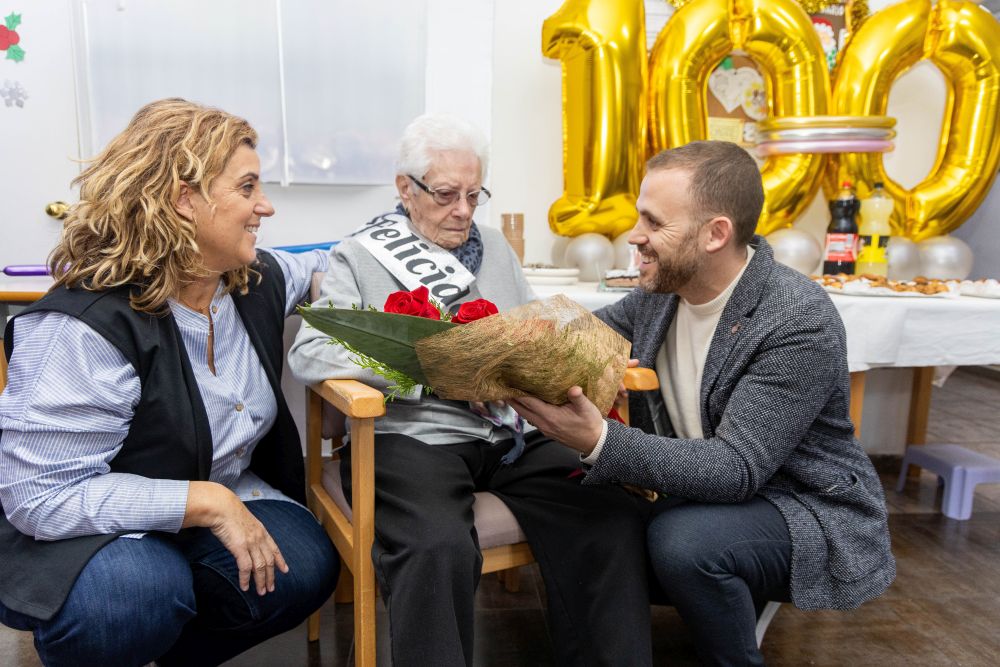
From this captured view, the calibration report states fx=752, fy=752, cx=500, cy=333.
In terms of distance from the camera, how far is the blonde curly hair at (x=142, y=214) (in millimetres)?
1260

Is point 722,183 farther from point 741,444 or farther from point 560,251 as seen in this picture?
point 560,251

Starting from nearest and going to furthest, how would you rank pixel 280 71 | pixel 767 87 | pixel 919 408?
pixel 280 71, pixel 767 87, pixel 919 408

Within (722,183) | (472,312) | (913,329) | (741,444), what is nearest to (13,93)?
(472,312)

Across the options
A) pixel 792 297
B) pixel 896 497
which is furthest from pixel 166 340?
pixel 896 497

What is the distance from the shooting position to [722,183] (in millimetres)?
1418

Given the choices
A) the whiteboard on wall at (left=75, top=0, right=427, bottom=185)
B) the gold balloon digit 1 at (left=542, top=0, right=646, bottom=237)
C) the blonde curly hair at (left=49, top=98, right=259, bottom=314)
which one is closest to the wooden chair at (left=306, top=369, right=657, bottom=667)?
the blonde curly hair at (left=49, top=98, right=259, bottom=314)

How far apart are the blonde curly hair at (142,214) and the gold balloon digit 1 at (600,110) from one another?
1.55 metres

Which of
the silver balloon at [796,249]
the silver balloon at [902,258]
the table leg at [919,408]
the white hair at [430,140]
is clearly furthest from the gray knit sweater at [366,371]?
the table leg at [919,408]

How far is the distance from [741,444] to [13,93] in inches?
99.1

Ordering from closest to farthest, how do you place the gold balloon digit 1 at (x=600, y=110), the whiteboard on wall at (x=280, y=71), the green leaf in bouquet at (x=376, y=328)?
the green leaf in bouquet at (x=376, y=328)
the whiteboard on wall at (x=280, y=71)
the gold balloon digit 1 at (x=600, y=110)

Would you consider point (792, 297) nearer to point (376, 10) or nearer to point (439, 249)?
point (439, 249)

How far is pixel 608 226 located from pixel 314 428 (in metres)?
1.42

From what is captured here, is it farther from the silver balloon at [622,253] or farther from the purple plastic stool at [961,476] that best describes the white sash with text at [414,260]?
the purple plastic stool at [961,476]

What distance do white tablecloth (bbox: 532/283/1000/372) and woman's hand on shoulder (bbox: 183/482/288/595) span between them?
1.16 metres
